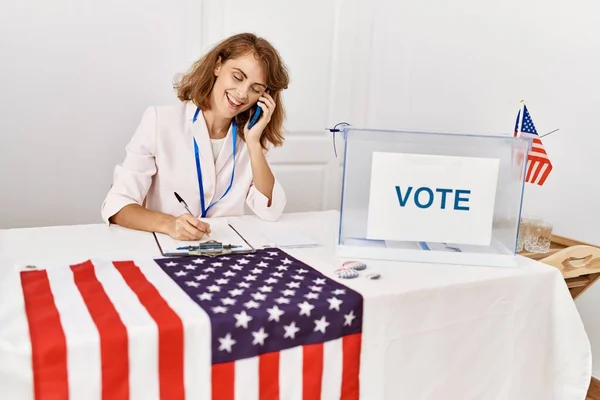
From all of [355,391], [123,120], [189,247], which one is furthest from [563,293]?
[123,120]

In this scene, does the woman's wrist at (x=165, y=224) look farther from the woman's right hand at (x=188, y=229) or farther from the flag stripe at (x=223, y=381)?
the flag stripe at (x=223, y=381)

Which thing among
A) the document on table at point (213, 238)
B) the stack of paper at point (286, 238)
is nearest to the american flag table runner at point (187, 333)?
the document on table at point (213, 238)

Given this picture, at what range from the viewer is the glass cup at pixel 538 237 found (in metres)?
1.71

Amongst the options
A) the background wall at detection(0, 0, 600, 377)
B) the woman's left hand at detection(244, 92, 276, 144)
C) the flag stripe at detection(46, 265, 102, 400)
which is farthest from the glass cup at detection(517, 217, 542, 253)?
the flag stripe at detection(46, 265, 102, 400)

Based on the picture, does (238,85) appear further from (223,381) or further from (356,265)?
(223,381)

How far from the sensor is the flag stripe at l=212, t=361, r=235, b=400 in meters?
1.01

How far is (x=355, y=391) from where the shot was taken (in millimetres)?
1162

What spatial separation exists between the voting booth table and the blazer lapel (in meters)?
0.30

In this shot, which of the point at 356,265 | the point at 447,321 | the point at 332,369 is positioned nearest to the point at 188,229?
the point at 356,265

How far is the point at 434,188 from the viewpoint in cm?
138

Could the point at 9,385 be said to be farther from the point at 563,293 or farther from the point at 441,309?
the point at 563,293

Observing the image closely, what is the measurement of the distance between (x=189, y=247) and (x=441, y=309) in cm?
58

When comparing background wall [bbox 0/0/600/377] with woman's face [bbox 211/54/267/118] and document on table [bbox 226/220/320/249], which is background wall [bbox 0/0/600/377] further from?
document on table [bbox 226/220/320/249]

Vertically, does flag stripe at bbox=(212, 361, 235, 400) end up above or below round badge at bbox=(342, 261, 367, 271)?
below
